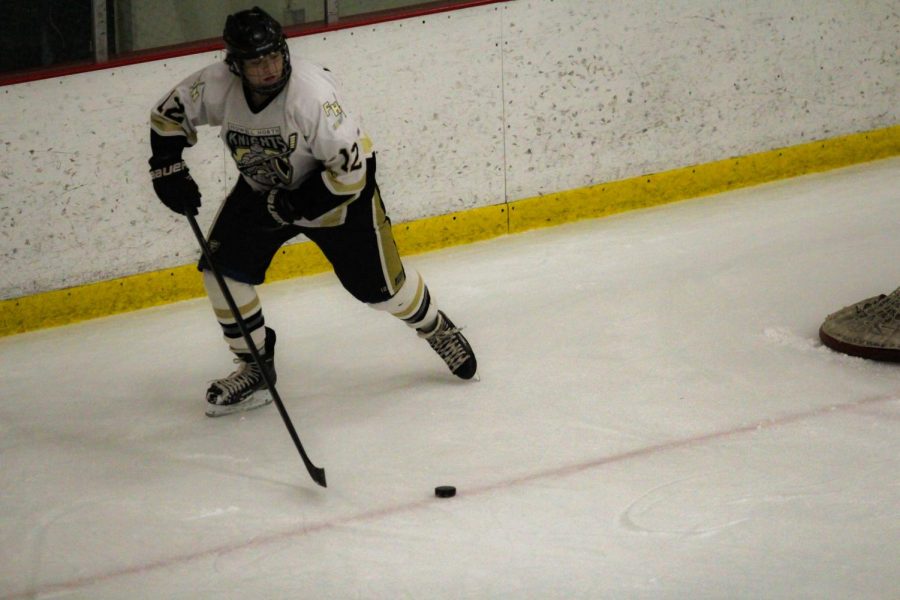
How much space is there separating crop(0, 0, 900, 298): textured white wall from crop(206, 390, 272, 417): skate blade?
1261 millimetres

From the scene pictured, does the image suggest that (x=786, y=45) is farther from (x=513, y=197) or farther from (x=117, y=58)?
(x=117, y=58)

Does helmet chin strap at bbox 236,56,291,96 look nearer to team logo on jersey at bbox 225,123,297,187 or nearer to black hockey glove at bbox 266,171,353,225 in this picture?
team logo on jersey at bbox 225,123,297,187

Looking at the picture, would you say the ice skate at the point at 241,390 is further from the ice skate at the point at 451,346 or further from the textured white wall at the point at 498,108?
the textured white wall at the point at 498,108

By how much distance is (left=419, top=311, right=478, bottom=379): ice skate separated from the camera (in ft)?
10.7

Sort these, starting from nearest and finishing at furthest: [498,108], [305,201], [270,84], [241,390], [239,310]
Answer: [270,84] < [305,201] < [239,310] < [241,390] < [498,108]

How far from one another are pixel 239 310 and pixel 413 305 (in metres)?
0.48

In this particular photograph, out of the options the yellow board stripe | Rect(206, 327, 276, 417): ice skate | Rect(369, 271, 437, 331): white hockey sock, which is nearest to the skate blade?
Rect(206, 327, 276, 417): ice skate

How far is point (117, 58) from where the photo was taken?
4.17 m

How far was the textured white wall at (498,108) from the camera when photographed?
Result: 13.7ft

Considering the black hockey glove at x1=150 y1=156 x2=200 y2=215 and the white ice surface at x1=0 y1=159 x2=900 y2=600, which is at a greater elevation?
the black hockey glove at x1=150 y1=156 x2=200 y2=215

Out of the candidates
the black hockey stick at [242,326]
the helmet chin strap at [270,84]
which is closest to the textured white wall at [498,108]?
the black hockey stick at [242,326]

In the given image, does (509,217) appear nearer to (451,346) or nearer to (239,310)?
(451,346)

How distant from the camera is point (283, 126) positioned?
2852 mm

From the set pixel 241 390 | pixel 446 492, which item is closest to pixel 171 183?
pixel 241 390
